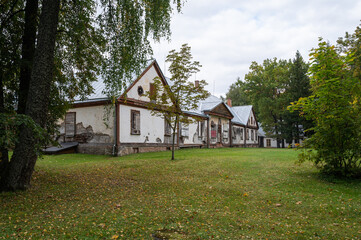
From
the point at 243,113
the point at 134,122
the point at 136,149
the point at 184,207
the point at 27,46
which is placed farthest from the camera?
the point at 243,113

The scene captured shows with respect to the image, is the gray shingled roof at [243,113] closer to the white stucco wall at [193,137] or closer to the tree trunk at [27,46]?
the white stucco wall at [193,137]

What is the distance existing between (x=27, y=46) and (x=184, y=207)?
6869mm

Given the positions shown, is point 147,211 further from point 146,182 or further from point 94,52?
point 94,52

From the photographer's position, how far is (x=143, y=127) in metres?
20.1

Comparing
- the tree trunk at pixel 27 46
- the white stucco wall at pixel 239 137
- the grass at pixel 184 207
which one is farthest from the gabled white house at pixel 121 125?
the white stucco wall at pixel 239 137

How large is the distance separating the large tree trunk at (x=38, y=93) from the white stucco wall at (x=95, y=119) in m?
10.8

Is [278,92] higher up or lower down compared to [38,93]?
higher up

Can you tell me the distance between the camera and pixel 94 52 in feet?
31.5

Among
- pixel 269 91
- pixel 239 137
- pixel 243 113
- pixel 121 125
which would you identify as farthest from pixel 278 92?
pixel 121 125

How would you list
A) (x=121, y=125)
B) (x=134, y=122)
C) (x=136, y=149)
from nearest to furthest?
(x=121, y=125) → (x=134, y=122) → (x=136, y=149)

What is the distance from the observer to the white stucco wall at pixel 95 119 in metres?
18.1

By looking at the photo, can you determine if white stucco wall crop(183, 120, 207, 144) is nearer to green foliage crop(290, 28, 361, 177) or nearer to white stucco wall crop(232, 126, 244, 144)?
white stucco wall crop(232, 126, 244, 144)

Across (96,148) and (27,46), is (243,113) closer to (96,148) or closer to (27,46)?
(96,148)

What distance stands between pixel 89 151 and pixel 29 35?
37.6ft
